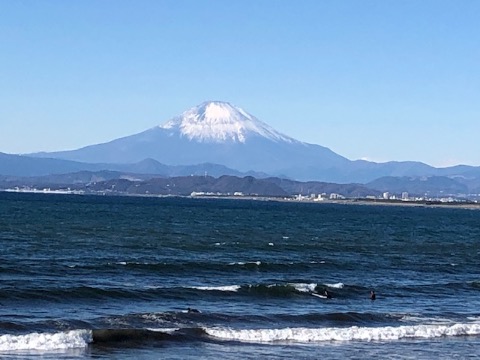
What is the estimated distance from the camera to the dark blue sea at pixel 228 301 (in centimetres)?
2791

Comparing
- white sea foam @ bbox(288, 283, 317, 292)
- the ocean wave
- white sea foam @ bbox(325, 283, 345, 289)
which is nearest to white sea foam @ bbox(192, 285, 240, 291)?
the ocean wave

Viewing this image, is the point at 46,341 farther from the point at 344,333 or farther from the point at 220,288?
the point at 220,288

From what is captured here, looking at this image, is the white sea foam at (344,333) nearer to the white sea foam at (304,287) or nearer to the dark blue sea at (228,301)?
the dark blue sea at (228,301)

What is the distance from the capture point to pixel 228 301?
36875 mm

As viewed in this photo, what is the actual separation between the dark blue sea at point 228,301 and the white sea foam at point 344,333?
4cm

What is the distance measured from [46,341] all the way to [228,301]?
36.8 ft

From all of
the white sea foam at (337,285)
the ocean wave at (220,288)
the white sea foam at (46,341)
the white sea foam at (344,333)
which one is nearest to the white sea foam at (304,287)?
the white sea foam at (337,285)

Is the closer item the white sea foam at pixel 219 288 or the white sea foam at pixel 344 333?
the white sea foam at pixel 344 333

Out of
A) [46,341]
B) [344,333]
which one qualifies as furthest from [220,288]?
[46,341]

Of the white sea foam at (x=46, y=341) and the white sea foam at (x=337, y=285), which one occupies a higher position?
the white sea foam at (x=337, y=285)

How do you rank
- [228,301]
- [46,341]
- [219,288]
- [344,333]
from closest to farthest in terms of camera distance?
1. [46,341]
2. [344,333]
3. [228,301]
4. [219,288]

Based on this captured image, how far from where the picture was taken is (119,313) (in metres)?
32.6

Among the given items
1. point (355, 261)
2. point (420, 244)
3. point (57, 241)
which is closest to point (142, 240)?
point (57, 241)

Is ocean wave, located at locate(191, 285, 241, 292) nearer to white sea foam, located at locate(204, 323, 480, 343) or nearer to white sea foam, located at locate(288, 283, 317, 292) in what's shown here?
white sea foam, located at locate(288, 283, 317, 292)
